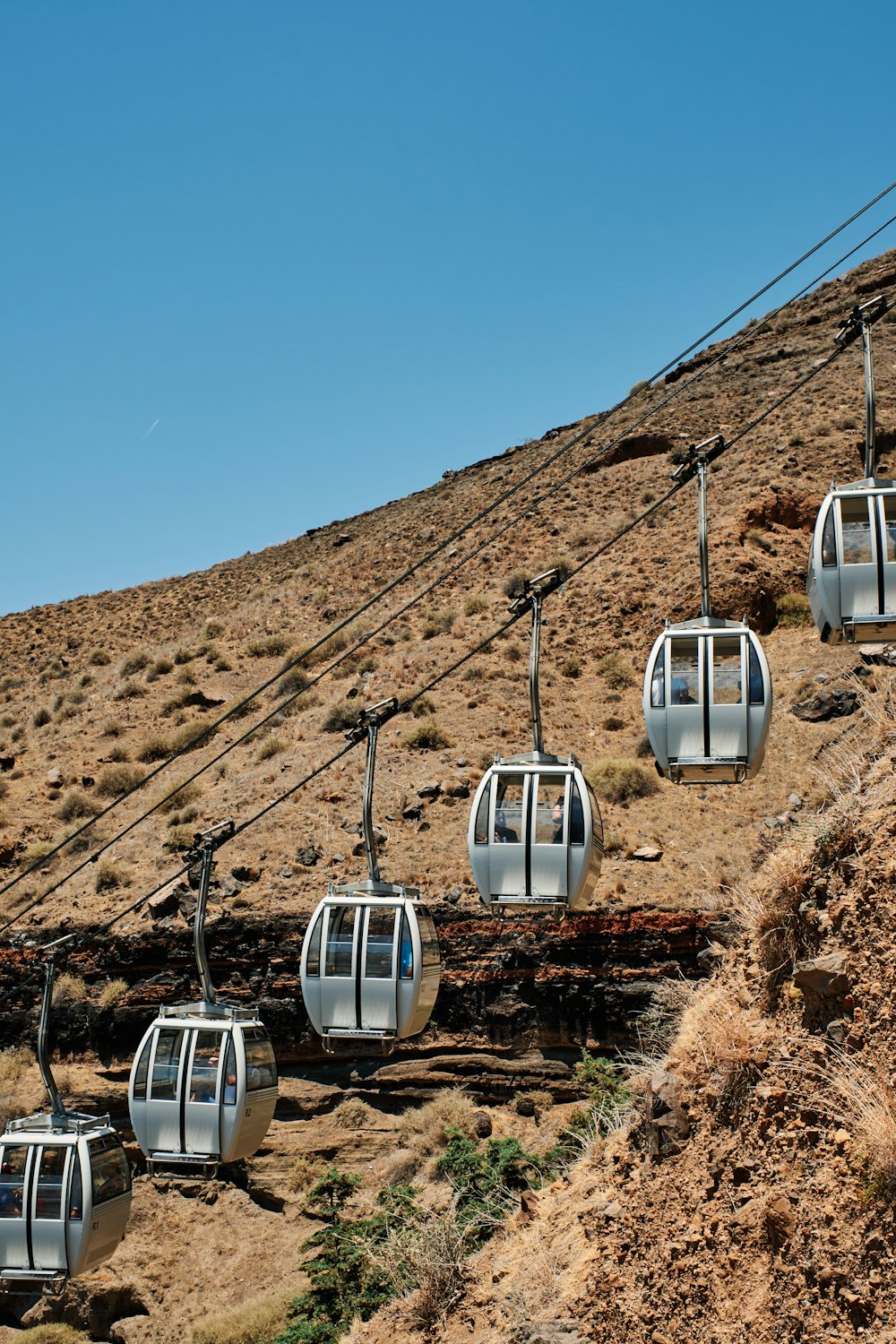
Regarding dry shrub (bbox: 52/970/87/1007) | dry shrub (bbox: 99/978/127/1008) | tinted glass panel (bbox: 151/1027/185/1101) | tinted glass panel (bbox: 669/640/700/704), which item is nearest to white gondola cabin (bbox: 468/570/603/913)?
tinted glass panel (bbox: 669/640/700/704)

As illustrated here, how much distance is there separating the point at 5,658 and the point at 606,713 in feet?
129

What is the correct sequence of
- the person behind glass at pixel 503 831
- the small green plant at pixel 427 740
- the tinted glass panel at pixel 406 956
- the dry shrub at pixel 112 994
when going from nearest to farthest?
the person behind glass at pixel 503 831 < the tinted glass panel at pixel 406 956 < the dry shrub at pixel 112 994 < the small green plant at pixel 427 740

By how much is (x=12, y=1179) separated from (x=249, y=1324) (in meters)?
8.87

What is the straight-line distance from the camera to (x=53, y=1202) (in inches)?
614

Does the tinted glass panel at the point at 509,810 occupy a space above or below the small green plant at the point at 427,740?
below

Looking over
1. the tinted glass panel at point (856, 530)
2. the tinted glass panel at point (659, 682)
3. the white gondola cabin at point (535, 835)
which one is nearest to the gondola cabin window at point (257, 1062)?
the white gondola cabin at point (535, 835)

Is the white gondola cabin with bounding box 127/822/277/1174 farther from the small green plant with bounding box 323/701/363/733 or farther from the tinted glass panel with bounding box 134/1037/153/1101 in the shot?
the small green plant with bounding box 323/701/363/733

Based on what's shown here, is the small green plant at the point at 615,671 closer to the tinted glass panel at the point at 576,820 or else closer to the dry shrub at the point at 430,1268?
the dry shrub at the point at 430,1268

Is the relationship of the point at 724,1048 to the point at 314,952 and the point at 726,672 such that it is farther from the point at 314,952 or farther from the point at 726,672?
the point at 314,952

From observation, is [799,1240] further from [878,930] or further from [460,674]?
[460,674]

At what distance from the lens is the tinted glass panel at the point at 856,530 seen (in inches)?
460

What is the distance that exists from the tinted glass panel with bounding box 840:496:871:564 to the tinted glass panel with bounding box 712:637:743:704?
4.52ft

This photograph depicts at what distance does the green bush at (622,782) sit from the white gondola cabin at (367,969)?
68.2 feet

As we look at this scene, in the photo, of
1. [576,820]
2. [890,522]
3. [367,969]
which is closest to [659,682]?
[576,820]
